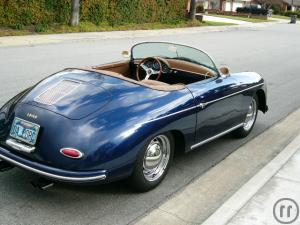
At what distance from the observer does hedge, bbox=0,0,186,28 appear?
19898 millimetres

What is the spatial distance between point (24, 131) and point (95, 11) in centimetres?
2038

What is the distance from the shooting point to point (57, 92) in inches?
178

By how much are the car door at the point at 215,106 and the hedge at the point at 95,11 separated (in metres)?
15.7

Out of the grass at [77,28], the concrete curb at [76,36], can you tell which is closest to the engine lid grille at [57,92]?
the concrete curb at [76,36]

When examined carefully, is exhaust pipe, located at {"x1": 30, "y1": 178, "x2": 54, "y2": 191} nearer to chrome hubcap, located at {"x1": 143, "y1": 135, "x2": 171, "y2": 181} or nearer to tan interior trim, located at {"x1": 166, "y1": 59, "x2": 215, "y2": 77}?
chrome hubcap, located at {"x1": 143, "y1": 135, "x2": 171, "y2": 181}

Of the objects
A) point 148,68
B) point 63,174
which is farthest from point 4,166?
point 148,68

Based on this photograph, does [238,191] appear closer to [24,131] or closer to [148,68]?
[148,68]

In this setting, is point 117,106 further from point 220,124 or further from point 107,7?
point 107,7

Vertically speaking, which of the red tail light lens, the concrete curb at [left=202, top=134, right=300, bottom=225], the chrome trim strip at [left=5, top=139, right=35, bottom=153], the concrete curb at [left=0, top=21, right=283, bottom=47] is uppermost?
the red tail light lens

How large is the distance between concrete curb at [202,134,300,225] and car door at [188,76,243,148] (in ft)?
2.21

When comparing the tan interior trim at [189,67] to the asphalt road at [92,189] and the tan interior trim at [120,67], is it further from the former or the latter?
the asphalt road at [92,189]

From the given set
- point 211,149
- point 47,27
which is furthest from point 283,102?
point 47,27

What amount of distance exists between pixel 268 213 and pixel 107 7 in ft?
70.6

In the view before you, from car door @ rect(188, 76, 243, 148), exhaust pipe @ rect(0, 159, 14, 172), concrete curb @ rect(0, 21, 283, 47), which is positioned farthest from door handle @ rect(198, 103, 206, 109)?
concrete curb @ rect(0, 21, 283, 47)
